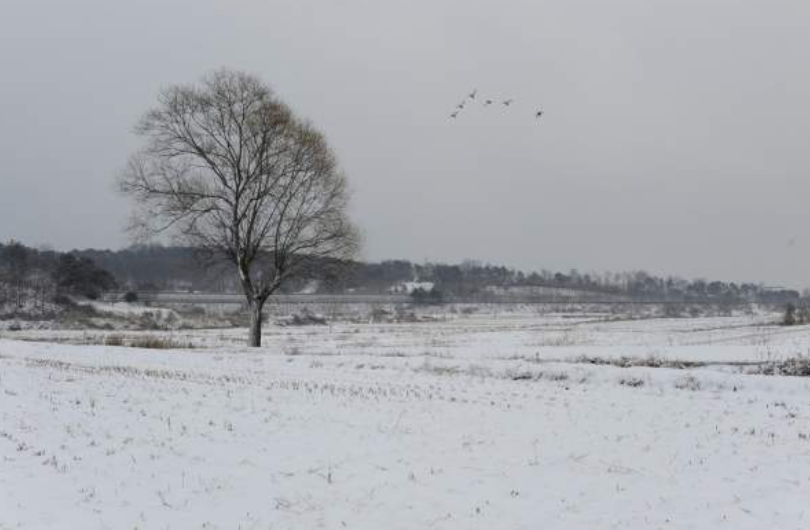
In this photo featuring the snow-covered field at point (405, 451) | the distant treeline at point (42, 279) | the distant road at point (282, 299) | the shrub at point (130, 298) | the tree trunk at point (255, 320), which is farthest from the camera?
the distant road at point (282, 299)

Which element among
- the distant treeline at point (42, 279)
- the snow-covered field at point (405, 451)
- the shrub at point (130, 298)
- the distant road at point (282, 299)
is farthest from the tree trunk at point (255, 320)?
the distant road at point (282, 299)

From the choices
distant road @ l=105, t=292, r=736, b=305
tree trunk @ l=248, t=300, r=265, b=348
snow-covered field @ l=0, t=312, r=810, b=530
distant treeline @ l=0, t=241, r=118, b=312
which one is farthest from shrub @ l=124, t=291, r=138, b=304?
snow-covered field @ l=0, t=312, r=810, b=530

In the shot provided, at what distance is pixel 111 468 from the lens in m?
8.65

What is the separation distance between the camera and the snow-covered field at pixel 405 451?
24.0ft

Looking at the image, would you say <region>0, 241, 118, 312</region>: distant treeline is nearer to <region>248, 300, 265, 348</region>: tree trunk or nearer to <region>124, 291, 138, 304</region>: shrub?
<region>124, 291, 138, 304</region>: shrub

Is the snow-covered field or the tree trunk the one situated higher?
the tree trunk

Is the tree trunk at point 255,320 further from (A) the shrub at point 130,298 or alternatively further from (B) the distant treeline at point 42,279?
(A) the shrub at point 130,298

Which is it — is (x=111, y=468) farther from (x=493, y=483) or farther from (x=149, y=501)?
(x=493, y=483)

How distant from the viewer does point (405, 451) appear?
32.9 ft

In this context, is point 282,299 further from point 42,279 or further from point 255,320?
point 255,320

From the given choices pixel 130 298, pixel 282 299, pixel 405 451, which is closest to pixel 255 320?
pixel 405 451

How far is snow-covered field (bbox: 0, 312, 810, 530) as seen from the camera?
7328 mm

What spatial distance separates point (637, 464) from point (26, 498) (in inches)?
302

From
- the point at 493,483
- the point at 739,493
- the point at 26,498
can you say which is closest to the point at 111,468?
the point at 26,498
